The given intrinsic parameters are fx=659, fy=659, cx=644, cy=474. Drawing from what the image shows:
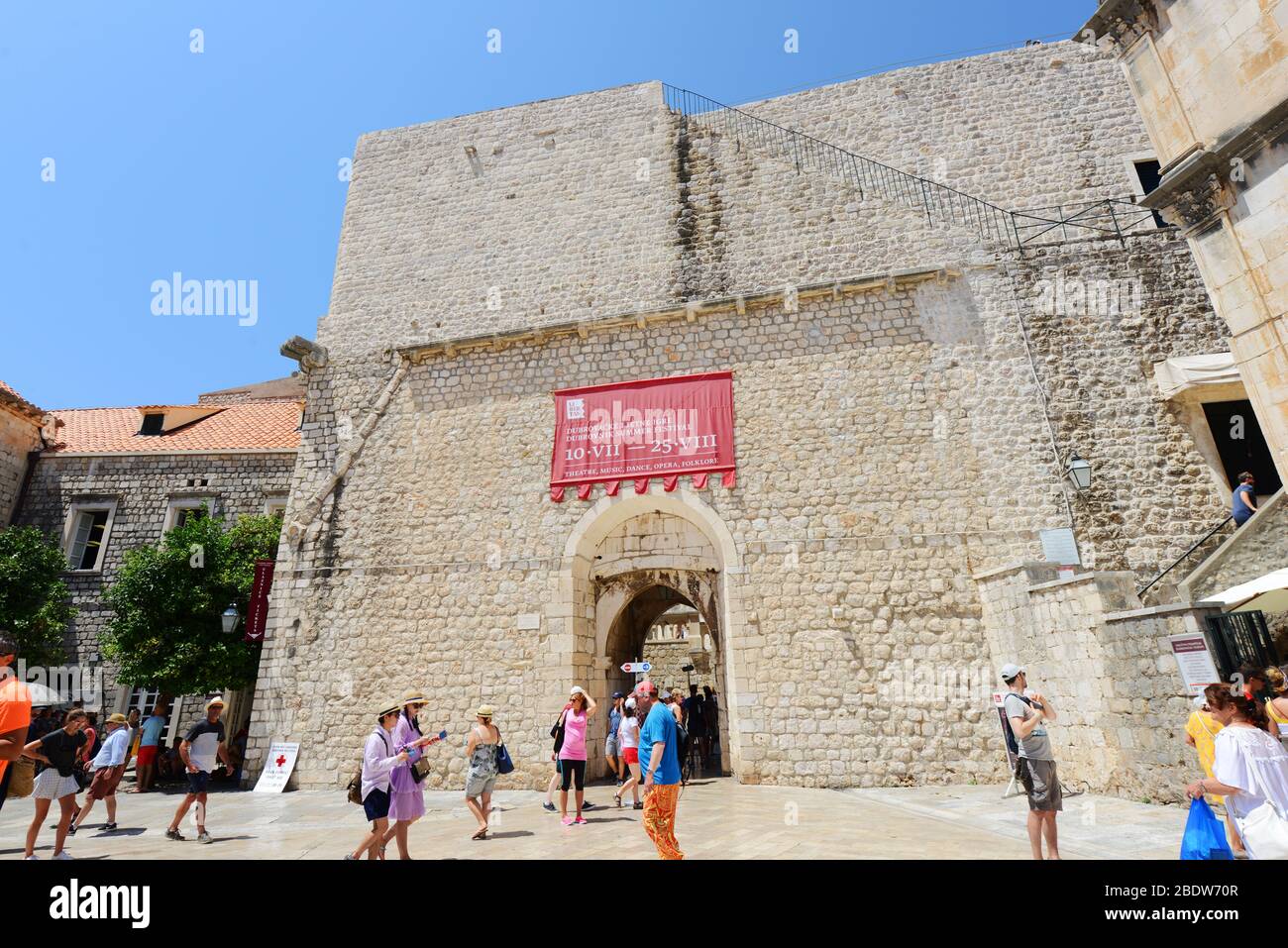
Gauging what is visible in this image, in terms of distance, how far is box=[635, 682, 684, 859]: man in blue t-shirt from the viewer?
439 centimetres

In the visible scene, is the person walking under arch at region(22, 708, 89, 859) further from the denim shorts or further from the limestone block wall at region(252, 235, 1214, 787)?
the limestone block wall at region(252, 235, 1214, 787)

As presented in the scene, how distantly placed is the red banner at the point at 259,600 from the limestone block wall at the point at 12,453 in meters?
8.71

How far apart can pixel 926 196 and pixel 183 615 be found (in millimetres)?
16678

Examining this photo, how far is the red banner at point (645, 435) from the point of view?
1123cm

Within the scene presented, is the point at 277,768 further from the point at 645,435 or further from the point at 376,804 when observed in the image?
the point at 645,435

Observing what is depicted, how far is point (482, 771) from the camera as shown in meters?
6.56

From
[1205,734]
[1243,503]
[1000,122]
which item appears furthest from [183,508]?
[1243,503]

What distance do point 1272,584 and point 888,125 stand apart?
428 inches

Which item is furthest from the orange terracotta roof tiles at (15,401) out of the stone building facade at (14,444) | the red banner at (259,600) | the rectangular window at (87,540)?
the red banner at (259,600)

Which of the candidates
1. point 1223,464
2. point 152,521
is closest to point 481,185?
point 152,521

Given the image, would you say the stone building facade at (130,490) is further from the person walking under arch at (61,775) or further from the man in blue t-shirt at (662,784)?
the man in blue t-shirt at (662,784)

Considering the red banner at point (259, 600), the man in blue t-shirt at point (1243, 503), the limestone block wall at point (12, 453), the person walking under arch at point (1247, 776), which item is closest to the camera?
the person walking under arch at point (1247, 776)

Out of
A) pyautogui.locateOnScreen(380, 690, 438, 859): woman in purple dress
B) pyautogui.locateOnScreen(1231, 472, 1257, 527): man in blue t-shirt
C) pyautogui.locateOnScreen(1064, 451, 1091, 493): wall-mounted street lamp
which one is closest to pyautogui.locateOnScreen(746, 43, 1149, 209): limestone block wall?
pyautogui.locateOnScreen(1064, 451, 1091, 493): wall-mounted street lamp
